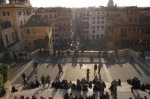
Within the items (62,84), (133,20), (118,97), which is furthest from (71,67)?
(133,20)

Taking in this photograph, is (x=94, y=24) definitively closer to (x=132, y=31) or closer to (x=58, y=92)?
(x=132, y=31)

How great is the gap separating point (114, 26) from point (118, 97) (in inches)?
1364

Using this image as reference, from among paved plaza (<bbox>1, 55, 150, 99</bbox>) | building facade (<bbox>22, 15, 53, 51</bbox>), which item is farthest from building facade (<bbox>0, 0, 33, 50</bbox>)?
paved plaza (<bbox>1, 55, 150, 99</bbox>)

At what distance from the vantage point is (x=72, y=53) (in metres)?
36.8

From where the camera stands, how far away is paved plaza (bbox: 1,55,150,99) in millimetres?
21478

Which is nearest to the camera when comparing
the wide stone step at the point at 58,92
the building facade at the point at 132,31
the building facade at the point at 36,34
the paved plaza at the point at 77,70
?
the wide stone step at the point at 58,92

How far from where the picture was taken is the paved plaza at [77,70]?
21478 mm

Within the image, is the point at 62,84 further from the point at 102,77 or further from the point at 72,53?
the point at 72,53

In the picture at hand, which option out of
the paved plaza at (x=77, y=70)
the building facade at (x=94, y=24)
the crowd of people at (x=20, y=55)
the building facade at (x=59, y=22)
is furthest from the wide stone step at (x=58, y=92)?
the building facade at (x=94, y=24)

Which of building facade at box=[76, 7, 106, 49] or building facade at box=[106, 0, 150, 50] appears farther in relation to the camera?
building facade at box=[76, 7, 106, 49]

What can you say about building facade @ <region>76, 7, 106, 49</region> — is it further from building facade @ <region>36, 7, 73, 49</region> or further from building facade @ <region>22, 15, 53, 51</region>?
building facade @ <region>22, 15, 53, 51</region>

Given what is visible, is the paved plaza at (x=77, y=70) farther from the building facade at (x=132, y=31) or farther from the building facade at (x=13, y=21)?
the building facade at (x=132, y=31)

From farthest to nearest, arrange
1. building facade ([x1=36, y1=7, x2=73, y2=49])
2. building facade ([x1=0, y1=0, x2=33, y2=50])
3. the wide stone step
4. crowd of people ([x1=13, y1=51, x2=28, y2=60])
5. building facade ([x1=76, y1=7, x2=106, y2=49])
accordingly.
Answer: building facade ([x1=76, y1=7, x2=106, y2=49])
building facade ([x1=36, y1=7, x2=73, y2=49])
building facade ([x1=0, y1=0, x2=33, y2=50])
crowd of people ([x1=13, y1=51, x2=28, y2=60])
the wide stone step

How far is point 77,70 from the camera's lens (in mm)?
29500
